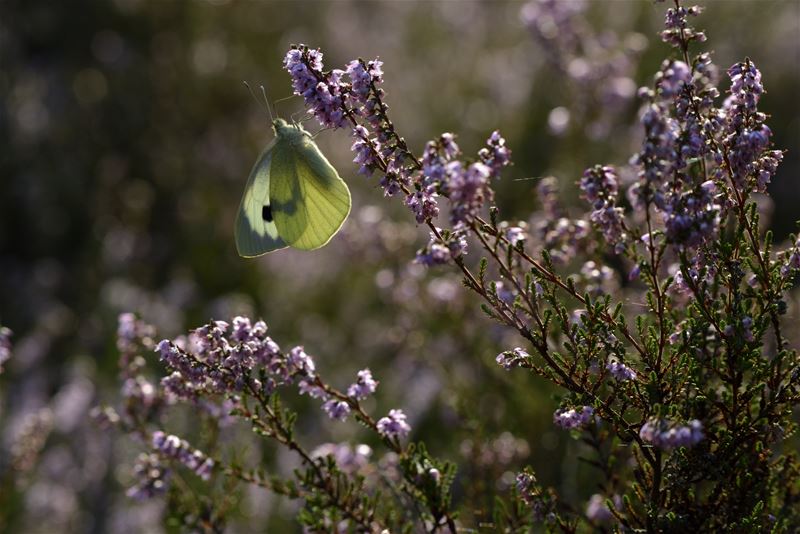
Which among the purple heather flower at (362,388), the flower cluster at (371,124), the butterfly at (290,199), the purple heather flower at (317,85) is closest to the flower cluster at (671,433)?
the flower cluster at (371,124)

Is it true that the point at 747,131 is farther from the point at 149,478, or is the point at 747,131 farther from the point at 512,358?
the point at 149,478

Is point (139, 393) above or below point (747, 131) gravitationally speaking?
below

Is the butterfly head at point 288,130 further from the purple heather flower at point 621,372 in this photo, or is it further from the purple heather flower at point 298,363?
the purple heather flower at point 621,372

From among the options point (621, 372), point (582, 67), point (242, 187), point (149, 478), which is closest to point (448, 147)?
point (621, 372)

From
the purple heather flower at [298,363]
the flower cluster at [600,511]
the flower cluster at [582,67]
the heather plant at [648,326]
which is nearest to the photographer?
the heather plant at [648,326]

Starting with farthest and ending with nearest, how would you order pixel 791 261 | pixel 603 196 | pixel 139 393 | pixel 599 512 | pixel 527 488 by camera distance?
pixel 139 393 → pixel 599 512 → pixel 527 488 → pixel 791 261 → pixel 603 196

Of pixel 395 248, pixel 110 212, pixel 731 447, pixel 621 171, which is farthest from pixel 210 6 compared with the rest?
pixel 731 447

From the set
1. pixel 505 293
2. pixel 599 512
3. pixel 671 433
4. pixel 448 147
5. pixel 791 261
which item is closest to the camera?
pixel 671 433
